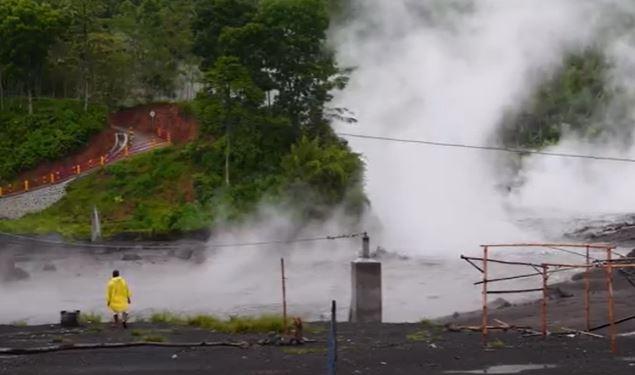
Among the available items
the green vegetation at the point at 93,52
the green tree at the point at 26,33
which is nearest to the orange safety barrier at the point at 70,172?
the green vegetation at the point at 93,52

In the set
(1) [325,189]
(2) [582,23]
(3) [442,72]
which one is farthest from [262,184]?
(2) [582,23]

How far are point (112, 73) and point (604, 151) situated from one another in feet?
99.6

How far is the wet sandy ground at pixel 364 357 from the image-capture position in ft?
44.2

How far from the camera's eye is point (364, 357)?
1443 cm

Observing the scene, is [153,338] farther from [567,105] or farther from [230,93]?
[567,105]

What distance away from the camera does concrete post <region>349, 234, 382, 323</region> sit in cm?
1923

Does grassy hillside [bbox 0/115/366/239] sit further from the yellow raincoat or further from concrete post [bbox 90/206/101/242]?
the yellow raincoat

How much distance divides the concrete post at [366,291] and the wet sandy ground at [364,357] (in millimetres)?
2361

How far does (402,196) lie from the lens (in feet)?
140

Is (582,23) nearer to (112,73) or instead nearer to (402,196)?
(402,196)

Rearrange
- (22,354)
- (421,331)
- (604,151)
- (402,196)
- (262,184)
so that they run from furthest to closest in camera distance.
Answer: (604,151) < (402,196) < (262,184) < (421,331) < (22,354)

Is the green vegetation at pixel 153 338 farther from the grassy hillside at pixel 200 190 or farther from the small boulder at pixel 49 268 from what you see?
the grassy hillside at pixel 200 190

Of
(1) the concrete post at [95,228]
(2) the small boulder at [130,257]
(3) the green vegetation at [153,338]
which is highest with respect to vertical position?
(1) the concrete post at [95,228]

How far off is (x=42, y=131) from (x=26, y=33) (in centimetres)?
540
